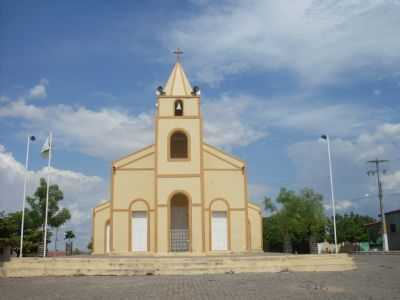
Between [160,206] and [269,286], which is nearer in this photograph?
[269,286]

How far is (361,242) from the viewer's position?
235 ft

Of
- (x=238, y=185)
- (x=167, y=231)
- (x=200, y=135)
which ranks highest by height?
(x=200, y=135)

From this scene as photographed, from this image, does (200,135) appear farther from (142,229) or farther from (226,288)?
(226,288)

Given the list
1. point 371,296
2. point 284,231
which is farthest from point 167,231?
point 284,231

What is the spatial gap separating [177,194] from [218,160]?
4.26 metres

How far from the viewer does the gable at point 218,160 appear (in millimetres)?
31781

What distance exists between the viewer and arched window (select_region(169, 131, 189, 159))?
3084 cm

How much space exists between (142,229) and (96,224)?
4607 mm

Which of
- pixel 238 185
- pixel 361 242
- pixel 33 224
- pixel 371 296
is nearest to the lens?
pixel 371 296

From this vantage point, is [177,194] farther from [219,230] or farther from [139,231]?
[219,230]

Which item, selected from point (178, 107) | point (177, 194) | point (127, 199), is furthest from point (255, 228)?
point (178, 107)

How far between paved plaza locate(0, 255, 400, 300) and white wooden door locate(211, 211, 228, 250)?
10532mm

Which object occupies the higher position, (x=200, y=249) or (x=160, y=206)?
(x=160, y=206)

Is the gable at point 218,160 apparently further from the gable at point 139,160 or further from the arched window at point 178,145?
the gable at point 139,160
